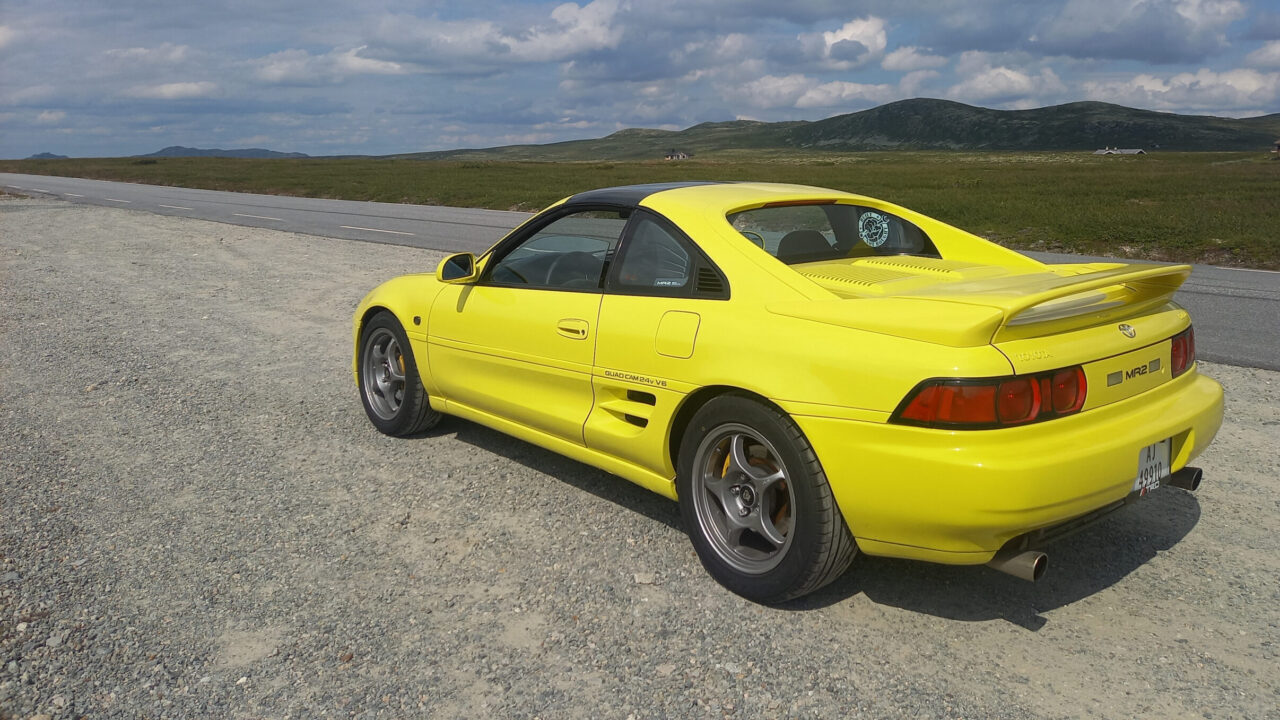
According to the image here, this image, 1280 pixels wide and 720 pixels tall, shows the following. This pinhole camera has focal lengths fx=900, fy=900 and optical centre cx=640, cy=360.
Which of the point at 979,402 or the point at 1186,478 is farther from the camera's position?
the point at 1186,478

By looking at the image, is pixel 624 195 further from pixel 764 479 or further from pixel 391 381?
pixel 391 381

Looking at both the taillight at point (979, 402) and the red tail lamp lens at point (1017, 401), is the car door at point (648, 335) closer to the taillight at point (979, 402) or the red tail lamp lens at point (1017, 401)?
the taillight at point (979, 402)

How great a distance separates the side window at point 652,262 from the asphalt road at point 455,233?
5.10m

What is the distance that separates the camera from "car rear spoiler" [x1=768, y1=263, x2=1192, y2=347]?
2.72m

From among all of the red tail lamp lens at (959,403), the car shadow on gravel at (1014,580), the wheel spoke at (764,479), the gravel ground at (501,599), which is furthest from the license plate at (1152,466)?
the wheel spoke at (764,479)

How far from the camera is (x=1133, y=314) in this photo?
323 centimetres

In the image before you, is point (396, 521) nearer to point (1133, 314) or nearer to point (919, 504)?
point (919, 504)

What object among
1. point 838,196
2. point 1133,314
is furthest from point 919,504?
point 838,196

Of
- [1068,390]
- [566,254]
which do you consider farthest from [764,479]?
[566,254]

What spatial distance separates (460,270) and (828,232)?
1.83 m

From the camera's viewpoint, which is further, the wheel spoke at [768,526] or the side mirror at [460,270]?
the side mirror at [460,270]

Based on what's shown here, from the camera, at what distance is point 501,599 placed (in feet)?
10.8

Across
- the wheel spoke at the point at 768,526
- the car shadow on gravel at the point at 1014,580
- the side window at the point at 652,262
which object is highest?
the side window at the point at 652,262

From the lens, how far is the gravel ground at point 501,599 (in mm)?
2699
